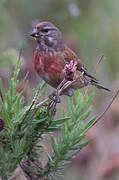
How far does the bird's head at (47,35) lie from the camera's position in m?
2.42

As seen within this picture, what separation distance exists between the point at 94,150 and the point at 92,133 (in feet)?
0.47

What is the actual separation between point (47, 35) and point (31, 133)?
133cm

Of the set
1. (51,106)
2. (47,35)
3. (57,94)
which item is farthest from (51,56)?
(57,94)

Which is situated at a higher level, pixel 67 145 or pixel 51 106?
pixel 51 106

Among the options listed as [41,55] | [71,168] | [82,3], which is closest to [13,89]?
[41,55]

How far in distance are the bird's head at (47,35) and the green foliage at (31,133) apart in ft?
3.19

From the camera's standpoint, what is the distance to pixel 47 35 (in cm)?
261

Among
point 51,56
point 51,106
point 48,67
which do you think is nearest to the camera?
point 51,106

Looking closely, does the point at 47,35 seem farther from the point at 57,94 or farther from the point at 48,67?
the point at 57,94

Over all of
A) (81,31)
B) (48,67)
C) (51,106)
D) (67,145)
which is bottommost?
(81,31)

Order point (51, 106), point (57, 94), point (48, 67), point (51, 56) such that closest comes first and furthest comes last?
1. point (57, 94)
2. point (51, 106)
3. point (48, 67)
4. point (51, 56)

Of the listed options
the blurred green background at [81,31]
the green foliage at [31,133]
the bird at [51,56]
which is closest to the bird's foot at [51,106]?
the green foliage at [31,133]

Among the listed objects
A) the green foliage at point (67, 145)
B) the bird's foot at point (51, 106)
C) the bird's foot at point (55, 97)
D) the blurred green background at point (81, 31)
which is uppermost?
the bird's foot at point (55, 97)

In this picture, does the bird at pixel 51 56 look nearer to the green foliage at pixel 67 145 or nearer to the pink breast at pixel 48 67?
the pink breast at pixel 48 67
